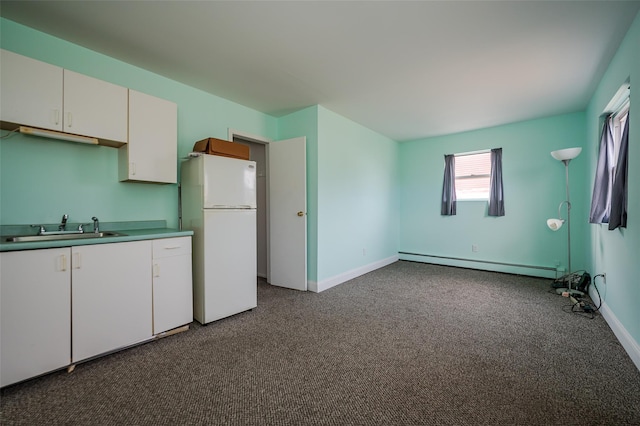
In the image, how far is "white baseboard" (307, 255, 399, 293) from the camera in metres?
3.50

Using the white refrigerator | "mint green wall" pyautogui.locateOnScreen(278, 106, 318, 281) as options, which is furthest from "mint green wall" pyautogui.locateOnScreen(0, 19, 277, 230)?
"mint green wall" pyautogui.locateOnScreen(278, 106, 318, 281)

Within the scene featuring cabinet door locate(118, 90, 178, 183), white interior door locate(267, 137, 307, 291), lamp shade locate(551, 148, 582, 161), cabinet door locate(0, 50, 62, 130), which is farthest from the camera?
white interior door locate(267, 137, 307, 291)

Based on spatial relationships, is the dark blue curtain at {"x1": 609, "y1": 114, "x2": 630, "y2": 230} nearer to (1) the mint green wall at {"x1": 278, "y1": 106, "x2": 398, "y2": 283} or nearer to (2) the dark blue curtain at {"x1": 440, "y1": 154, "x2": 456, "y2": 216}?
(2) the dark blue curtain at {"x1": 440, "y1": 154, "x2": 456, "y2": 216}

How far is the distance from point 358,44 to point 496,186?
11.8ft

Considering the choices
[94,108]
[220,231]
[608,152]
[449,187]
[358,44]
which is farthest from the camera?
[449,187]

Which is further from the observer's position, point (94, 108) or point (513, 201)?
point (513, 201)

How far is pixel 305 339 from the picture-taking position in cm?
221

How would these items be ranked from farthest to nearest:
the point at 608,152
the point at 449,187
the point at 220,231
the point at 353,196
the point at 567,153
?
1. the point at 449,187
2. the point at 353,196
3. the point at 567,153
4. the point at 608,152
5. the point at 220,231

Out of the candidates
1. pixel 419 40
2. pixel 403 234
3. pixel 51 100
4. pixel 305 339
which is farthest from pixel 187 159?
pixel 403 234

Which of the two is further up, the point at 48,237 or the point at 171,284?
the point at 48,237

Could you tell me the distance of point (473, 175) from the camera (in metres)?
4.77

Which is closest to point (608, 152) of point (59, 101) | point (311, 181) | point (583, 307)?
point (583, 307)

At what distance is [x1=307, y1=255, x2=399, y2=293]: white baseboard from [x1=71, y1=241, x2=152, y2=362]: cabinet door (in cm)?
188

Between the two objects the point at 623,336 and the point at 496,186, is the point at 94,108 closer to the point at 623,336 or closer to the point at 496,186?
the point at 623,336
